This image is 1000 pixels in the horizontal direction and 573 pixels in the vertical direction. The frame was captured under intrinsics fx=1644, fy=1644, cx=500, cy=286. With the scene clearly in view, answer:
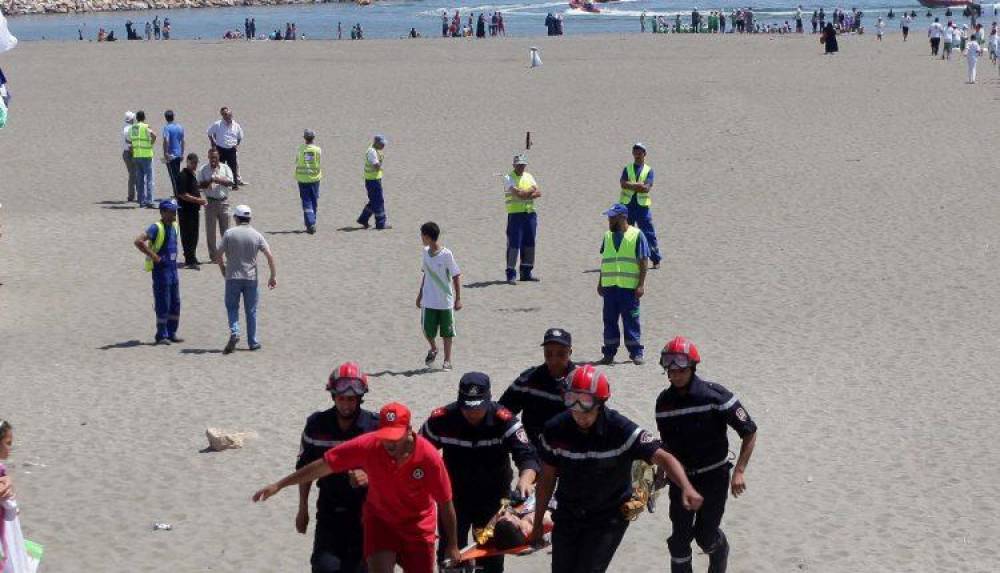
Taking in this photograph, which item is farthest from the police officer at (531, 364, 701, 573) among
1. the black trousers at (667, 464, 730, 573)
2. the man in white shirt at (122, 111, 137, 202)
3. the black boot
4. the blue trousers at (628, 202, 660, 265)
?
the man in white shirt at (122, 111, 137, 202)

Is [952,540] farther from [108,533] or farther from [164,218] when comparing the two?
[164,218]

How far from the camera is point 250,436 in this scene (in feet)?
40.3

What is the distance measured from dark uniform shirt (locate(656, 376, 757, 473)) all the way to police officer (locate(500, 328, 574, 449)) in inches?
22.9

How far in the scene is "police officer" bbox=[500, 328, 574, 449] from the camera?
8875mm

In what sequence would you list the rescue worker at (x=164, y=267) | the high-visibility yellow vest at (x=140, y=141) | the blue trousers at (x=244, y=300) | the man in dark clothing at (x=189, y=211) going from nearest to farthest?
the blue trousers at (x=244, y=300), the rescue worker at (x=164, y=267), the man in dark clothing at (x=189, y=211), the high-visibility yellow vest at (x=140, y=141)

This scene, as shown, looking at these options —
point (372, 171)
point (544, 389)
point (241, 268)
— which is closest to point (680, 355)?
point (544, 389)

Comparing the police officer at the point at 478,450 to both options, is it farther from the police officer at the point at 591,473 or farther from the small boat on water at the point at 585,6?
the small boat on water at the point at 585,6

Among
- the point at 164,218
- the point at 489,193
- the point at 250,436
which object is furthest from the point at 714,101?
the point at 250,436

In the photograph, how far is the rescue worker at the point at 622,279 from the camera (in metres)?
14.3

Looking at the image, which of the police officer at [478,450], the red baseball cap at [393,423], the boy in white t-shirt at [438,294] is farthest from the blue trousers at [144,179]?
the red baseball cap at [393,423]

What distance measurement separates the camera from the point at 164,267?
16.0m

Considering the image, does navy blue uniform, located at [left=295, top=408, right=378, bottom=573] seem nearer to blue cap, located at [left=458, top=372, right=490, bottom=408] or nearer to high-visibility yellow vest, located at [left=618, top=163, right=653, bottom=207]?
blue cap, located at [left=458, top=372, right=490, bottom=408]

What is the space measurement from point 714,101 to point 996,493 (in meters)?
27.1

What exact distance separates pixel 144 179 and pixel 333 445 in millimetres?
17563
